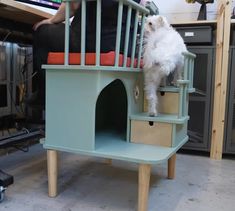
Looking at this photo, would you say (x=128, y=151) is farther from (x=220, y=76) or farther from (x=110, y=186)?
(x=220, y=76)

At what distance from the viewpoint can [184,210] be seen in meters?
1.42

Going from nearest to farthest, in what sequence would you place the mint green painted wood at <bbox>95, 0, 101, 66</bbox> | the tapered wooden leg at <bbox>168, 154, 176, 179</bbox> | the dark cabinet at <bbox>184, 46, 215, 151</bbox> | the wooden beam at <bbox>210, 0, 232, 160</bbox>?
the mint green painted wood at <bbox>95, 0, 101, 66</bbox> < the tapered wooden leg at <bbox>168, 154, 176, 179</bbox> < the wooden beam at <bbox>210, 0, 232, 160</bbox> < the dark cabinet at <bbox>184, 46, 215, 151</bbox>

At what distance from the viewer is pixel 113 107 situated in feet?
6.31

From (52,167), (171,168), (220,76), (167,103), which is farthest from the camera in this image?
(220,76)

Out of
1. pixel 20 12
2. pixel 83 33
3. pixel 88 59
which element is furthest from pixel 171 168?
pixel 20 12

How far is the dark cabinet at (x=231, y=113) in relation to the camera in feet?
7.39

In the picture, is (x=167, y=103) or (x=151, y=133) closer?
(x=151, y=133)

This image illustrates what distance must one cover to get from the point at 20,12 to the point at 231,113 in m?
1.71

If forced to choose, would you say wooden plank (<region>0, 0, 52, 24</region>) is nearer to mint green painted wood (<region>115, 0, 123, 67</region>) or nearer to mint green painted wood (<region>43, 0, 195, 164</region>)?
mint green painted wood (<region>43, 0, 195, 164</region>)

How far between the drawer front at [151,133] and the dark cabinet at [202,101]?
104 cm

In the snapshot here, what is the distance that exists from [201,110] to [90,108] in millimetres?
1345

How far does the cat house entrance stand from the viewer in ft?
6.12

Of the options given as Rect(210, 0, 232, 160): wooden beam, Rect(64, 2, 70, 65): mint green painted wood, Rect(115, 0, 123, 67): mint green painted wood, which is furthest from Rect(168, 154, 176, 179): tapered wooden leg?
Rect(64, 2, 70, 65): mint green painted wood

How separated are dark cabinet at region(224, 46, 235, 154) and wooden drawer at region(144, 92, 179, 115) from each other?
88 centimetres
